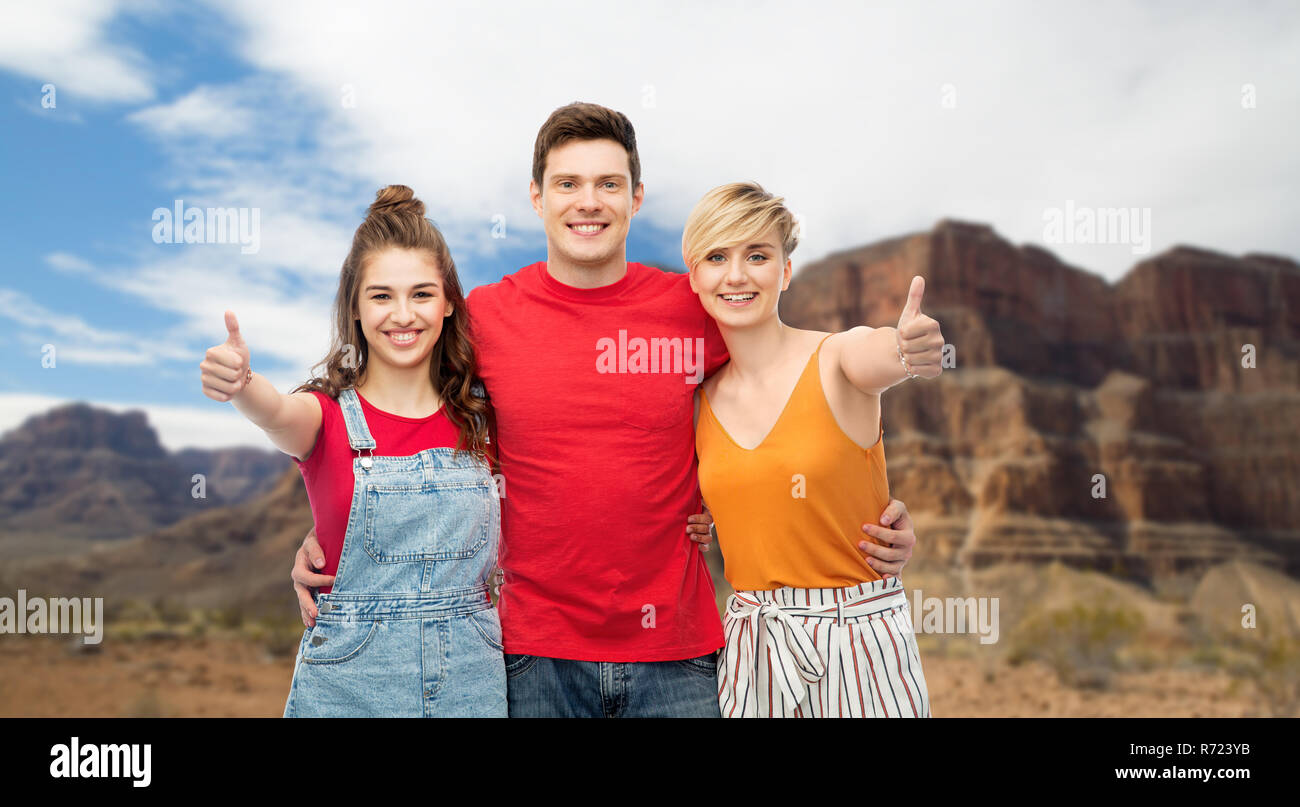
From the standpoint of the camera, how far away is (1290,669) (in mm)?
28172

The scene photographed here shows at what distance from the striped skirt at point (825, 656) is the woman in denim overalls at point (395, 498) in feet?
2.80

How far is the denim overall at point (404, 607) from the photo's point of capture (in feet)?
10.0

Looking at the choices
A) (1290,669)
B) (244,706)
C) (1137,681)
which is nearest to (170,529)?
(244,706)

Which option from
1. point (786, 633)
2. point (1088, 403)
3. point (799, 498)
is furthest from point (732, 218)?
point (1088, 403)

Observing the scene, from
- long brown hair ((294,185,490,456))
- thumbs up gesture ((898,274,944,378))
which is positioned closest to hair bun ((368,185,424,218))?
long brown hair ((294,185,490,456))

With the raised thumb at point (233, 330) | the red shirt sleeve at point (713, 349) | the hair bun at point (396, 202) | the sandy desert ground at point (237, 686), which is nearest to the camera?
the raised thumb at point (233, 330)

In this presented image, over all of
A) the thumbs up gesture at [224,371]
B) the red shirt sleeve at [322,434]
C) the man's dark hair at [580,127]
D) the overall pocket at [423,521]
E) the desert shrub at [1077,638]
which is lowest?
the desert shrub at [1077,638]

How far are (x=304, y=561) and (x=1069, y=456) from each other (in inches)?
1658

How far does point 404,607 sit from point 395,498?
350 mm

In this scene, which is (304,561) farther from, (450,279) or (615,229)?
(615,229)

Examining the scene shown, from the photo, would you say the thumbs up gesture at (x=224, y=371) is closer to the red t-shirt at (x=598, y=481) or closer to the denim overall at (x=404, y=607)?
the denim overall at (x=404, y=607)

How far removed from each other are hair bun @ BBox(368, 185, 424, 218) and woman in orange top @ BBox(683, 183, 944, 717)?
1.01m

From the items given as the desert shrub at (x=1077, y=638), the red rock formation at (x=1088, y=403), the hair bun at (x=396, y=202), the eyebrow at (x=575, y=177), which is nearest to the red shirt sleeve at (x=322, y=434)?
the hair bun at (x=396, y=202)

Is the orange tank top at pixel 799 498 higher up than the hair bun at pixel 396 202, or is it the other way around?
the hair bun at pixel 396 202
